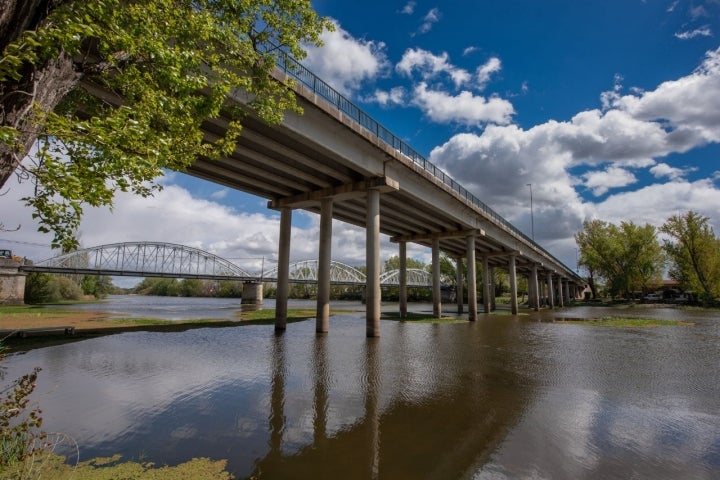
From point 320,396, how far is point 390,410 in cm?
196

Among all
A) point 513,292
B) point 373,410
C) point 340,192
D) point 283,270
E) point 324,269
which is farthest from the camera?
point 513,292

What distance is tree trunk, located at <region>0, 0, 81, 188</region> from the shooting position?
4.66 metres

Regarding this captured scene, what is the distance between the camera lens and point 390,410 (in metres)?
8.18

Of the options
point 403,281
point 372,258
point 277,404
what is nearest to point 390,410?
point 277,404

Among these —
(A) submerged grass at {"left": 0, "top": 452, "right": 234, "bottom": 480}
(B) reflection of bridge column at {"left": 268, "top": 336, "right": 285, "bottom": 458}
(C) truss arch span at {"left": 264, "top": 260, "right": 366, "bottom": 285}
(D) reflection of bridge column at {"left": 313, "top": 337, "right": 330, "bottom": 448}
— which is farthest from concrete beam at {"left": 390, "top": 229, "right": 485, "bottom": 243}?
(C) truss arch span at {"left": 264, "top": 260, "right": 366, "bottom": 285}

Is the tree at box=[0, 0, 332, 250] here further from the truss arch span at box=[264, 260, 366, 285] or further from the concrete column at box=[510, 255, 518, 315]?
the truss arch span at box=[264, 260, 366, 285]

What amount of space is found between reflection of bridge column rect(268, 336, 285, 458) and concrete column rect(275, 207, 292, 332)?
386 inches

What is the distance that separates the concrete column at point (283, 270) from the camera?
24.9m

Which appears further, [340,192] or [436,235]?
[436,235]

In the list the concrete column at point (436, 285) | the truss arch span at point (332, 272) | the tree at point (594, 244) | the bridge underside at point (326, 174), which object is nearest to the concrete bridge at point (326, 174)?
the bridge underside at point (326, 174)

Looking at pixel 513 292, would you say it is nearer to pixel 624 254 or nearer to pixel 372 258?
pixel 372 258

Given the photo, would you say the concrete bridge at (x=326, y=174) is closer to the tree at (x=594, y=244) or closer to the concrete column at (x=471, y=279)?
the concrete column at (x=471, y=279)

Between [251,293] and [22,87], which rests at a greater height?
[22,87]

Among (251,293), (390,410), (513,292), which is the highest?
(513,292)
